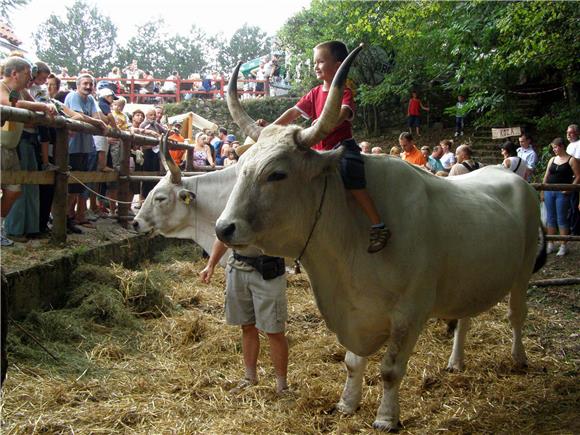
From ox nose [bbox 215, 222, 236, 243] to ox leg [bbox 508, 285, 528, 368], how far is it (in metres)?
3.14

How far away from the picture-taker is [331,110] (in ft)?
11.1

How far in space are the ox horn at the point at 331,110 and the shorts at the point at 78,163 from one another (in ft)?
16.7

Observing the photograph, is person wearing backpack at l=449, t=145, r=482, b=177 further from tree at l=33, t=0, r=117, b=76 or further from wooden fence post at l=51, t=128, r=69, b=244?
tree at l=33, t=0, r=117, b=76

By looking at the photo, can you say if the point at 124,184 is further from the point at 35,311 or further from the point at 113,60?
the point at 113,60

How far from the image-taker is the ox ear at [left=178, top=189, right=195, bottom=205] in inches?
271

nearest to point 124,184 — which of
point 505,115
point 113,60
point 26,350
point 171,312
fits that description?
point 171,312

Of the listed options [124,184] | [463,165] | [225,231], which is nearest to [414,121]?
[463,165]

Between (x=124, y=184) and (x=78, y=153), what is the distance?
56.1 inches

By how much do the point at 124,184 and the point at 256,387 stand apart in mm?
5696

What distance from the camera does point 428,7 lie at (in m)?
12.4

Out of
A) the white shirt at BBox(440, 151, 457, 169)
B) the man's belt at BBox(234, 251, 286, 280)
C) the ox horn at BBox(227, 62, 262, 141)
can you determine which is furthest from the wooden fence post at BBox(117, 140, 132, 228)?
the white shirt at BBox(440, 151, 457, 169)

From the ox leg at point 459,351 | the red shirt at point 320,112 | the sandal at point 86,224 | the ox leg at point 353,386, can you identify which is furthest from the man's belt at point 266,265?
the sandal at point 86,224

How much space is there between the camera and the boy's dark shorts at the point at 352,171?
12.2 ft

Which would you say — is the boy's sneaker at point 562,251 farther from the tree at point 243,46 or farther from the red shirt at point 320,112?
the tree at point 243,46
